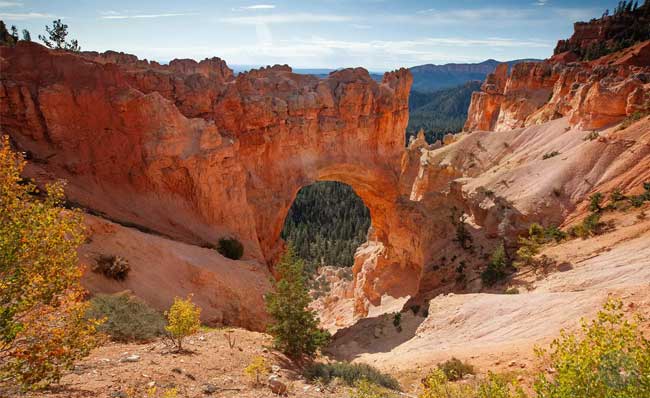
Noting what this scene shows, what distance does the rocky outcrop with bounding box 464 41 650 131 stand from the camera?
97.7 ft

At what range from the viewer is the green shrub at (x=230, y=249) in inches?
942

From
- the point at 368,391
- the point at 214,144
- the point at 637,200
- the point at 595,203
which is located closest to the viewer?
the point at 368,391

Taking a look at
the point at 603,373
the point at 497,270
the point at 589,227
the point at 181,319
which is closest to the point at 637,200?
the point at 589,227

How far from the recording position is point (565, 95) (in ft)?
139

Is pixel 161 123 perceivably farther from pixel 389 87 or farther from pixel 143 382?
pixel 389 87

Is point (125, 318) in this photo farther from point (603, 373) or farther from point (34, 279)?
point (603, 373)

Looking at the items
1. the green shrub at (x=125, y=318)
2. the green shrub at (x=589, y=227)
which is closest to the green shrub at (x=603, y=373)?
the green shrub at (x=125, y=318)

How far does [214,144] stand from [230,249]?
7346 millimetres

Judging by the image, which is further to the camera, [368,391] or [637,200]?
[637,200]

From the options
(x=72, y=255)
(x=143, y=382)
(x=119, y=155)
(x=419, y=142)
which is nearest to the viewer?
(x=72, y=255)

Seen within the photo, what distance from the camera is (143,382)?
8.93m

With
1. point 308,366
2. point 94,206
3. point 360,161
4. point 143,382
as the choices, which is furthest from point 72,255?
point 360,161

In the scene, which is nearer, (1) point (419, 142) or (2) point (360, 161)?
(2) point (360, 161)

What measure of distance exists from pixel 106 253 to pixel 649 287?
→ 2035 cm
